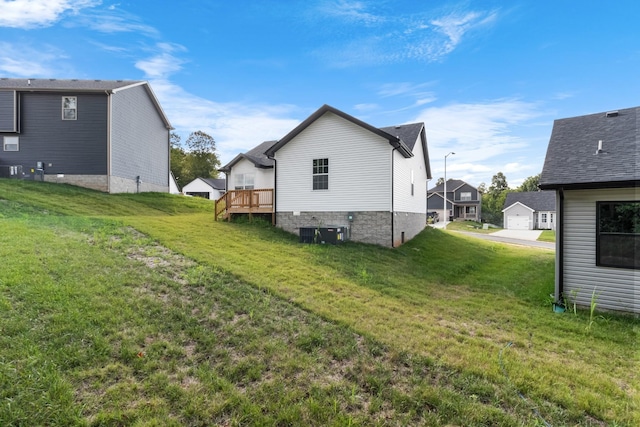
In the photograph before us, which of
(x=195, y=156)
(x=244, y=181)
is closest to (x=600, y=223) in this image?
(x=244, y=181)

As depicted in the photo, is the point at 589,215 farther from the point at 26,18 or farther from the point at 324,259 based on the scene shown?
the point at 26,18

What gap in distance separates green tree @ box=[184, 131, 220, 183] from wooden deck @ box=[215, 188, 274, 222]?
149ft

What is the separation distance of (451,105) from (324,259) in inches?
551

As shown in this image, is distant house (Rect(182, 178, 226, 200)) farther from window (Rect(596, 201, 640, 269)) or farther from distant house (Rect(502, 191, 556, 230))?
window (Rect(596, 201, 640, 269))

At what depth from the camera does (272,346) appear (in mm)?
4234

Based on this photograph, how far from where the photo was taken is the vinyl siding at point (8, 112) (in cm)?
1936

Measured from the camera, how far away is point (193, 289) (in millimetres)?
5996

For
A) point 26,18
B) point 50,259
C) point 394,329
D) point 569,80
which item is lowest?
point 394,329

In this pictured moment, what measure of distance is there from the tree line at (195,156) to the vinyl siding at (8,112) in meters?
35.5

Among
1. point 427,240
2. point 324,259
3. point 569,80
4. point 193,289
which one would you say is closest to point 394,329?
point 193,289

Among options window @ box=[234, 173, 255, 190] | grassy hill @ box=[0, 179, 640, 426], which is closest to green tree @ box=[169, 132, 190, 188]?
window @ box=[234, 173, 255, 190]

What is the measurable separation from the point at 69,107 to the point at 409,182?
72.0ft

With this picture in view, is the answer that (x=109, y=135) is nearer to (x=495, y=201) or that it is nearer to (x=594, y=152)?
(x=594, y=152)

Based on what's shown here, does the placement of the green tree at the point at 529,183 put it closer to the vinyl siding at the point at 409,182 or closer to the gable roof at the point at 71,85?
the vinyl siding at the point at 409,182
